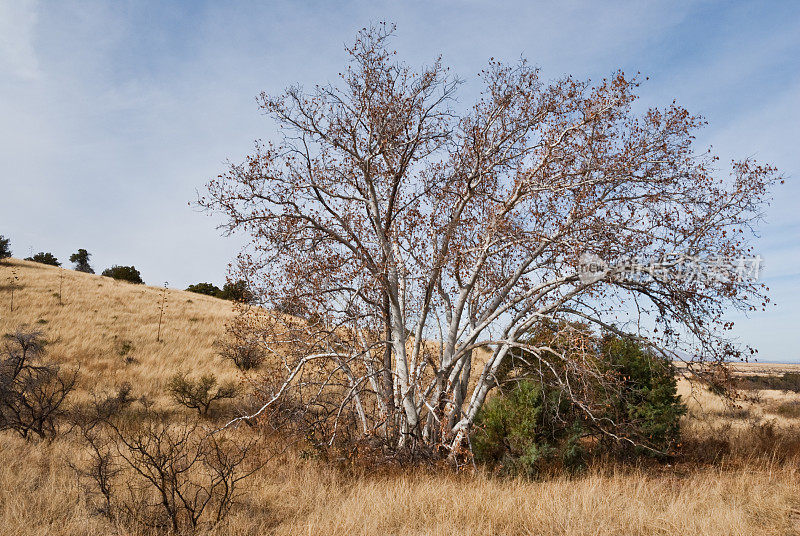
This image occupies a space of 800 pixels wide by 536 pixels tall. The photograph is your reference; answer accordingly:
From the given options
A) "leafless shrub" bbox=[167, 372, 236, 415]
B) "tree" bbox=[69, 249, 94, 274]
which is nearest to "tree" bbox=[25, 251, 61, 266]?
"tree" bbox=[69, 249, 94, 274]

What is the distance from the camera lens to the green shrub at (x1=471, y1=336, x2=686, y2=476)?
29.0 ft

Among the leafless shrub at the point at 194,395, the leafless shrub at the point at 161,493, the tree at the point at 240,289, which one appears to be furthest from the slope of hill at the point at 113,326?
the leafless shrub at the point at 161,493

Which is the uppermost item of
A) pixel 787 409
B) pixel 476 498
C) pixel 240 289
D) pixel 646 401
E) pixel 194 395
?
pixel 240 289

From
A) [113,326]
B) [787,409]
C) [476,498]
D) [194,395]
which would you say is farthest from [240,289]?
[787,409]

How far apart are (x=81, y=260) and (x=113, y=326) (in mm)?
38343

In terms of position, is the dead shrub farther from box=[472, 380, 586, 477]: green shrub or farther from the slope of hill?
the slope of hill

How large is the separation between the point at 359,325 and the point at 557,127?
570cm

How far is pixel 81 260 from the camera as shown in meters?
53.3

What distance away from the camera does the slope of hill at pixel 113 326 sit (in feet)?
57.4

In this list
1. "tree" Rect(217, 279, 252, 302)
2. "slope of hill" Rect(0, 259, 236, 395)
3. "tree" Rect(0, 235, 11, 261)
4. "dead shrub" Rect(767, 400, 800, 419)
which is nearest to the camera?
"tree" Rect(217, 279, 252, 302)

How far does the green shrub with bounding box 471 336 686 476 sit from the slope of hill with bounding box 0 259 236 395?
1166 cm

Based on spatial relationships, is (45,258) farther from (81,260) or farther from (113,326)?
(113,326)

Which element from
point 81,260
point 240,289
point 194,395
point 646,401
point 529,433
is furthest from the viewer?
point 81,260

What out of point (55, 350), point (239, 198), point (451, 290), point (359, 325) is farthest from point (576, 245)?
point (55, 350)
